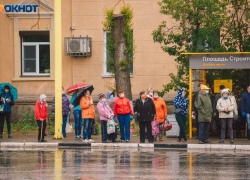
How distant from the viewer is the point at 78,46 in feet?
85.4

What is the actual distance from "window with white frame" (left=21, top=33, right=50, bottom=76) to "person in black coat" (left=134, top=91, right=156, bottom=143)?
865 centimetres

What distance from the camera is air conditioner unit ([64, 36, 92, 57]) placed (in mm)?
25938

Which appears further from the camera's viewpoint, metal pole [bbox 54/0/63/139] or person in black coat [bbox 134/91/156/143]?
metal pole [bbox 54/0/63/139]

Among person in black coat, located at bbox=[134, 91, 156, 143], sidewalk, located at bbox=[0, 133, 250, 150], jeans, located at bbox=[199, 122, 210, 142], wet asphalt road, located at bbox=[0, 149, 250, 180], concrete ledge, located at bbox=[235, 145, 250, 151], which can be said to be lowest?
wet asphalt road, located at bbox=[0, 149, 250, 180]

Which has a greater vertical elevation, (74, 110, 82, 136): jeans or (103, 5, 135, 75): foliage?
(103, 5, 135, 75): foliage

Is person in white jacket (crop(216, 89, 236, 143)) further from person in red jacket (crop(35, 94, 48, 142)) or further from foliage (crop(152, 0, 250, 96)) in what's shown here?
person in red jacket (crop(35, 94, 48, 142))

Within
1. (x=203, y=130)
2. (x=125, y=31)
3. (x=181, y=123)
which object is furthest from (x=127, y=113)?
(x=125, y=31)

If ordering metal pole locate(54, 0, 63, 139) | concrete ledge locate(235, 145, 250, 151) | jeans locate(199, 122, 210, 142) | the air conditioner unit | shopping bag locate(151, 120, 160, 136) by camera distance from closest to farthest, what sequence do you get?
concrete ledge locate(235, 145, 250, 151) → jeans locate(199, 122, 210, 142) → shopping bag locate(151, 120, 160, 136) → metal pole locate(54, 0, 63, 139) → the air conditioner unit

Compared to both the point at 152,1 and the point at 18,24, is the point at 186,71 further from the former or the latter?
the point at 18,24

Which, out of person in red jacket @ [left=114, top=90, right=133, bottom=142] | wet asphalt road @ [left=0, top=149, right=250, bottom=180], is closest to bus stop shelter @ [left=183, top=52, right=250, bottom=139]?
person in red jacket @ [left=114, top=90, right=133, bottom=142]

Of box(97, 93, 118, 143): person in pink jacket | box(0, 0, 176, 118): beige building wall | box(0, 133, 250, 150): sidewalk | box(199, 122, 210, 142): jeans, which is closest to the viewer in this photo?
box(0, 133, 250, 150): sidewalk

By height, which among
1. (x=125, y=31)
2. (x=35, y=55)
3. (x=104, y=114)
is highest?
(x=125, y=31)

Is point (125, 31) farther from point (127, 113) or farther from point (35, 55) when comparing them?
point (35, 55)

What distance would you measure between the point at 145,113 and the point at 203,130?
1.84 m
